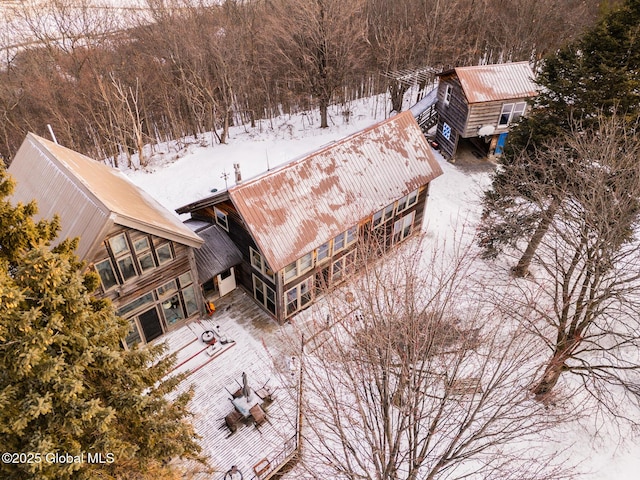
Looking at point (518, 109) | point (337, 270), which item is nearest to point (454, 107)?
point (518, 109)

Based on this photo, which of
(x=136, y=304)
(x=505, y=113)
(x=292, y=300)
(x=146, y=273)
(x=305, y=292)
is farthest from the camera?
(x=505, y=113)

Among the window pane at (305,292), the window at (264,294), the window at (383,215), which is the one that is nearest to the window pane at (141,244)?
the window at (264,294)

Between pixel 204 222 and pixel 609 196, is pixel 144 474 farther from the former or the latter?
pixel 609 196

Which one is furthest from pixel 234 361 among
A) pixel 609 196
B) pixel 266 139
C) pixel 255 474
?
pixel 266 139

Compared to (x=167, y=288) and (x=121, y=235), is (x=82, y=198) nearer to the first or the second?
(x=121, y=235)

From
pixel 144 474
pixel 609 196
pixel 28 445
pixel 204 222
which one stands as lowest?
pixel 144 474

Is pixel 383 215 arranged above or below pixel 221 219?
below

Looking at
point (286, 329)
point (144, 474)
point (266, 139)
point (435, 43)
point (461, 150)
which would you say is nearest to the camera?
point (144, 474)
